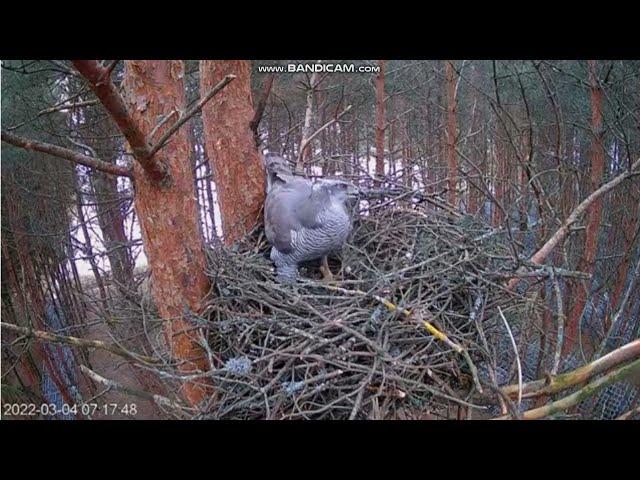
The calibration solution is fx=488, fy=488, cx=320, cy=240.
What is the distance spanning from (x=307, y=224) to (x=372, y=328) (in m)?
0.35

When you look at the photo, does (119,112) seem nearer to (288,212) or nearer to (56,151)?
(56,151)

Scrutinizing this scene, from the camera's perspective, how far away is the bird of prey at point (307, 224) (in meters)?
1.21

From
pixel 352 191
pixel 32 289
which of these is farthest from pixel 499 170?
pixel 32 289

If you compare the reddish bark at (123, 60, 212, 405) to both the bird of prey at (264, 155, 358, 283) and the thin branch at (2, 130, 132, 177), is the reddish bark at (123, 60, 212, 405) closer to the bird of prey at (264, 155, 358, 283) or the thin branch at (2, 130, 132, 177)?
the thin branch at (2, 130, 132, 177)

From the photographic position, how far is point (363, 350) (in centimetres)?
102

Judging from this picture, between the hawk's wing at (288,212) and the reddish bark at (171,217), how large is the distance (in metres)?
0.22

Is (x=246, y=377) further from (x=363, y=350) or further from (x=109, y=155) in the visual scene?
(x=109, y=155)

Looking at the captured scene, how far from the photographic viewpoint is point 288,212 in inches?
50.3

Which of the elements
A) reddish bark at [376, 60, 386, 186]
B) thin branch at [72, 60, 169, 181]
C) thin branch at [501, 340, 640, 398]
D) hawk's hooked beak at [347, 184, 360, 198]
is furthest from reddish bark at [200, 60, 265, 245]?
thin branch at [501, 340, 640, 398]

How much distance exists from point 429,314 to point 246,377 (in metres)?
0.40

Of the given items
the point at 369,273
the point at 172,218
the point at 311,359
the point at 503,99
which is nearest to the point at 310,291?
the point at 369,273

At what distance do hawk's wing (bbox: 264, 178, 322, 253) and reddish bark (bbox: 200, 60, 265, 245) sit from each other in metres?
0.12

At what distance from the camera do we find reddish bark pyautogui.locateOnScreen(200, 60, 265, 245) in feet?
4.68

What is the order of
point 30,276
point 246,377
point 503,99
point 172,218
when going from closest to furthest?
point 246,377 < point 172,218 < point 30,276 < point 503,99
